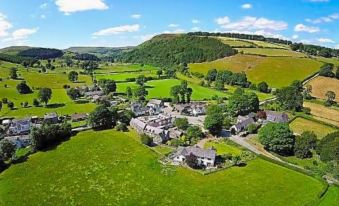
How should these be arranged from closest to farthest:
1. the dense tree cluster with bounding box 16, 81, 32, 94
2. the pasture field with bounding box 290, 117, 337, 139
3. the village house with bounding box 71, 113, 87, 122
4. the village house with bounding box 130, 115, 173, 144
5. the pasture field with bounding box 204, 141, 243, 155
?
the pasture field with bounding box 204, 141, 243, 155, the village house with bounding box 130, 115, 173, 144, the pasture field with bounding box 290, 117, 337, 139, the village house with bounding box 71, 113, 87, 122, the dense tree cluster with bounding box 16, 81, 32, 94

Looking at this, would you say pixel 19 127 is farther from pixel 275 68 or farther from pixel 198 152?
pixel 275 68

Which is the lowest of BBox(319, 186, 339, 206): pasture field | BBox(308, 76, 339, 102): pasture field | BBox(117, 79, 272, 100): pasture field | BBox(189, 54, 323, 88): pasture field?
BBox(319, 186, 339, 206): pasture field

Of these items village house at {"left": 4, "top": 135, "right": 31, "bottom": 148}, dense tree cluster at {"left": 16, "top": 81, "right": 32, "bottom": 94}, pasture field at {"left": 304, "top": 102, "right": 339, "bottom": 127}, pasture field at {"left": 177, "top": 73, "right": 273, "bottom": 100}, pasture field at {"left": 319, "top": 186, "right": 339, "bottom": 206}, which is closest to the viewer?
pasture field at {"left": 319, "top": 186, "right": 339, "bottom": 206}

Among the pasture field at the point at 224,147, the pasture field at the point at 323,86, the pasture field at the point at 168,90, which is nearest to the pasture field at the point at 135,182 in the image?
the pasture field at the point at 224,147

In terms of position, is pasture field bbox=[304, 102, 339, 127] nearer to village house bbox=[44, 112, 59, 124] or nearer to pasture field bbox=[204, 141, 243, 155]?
pasture field bbox=[204, 141, 243, 155]

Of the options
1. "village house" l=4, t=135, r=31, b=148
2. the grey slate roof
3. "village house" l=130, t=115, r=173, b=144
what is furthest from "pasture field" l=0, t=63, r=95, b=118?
the grey slate roof

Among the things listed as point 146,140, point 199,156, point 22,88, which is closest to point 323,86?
point 199,156

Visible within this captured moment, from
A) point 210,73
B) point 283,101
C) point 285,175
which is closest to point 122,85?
point 210,73

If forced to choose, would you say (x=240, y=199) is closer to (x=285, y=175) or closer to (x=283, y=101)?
(x=285, y=175)

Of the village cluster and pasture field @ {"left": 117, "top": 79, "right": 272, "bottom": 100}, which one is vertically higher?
pasture field @ {"left": 117, "top": 79, "right": 272, "bottom": 100}

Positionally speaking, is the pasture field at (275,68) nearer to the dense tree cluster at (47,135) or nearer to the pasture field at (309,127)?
the pasture field at (309,127)
